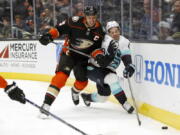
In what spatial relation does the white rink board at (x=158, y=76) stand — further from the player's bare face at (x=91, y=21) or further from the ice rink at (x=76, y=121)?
the player's bare face at (x=91, y=21)

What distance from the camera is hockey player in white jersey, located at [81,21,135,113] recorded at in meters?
4.92

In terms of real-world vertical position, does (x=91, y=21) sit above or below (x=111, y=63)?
above

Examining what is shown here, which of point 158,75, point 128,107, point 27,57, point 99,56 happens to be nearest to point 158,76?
point 158,75

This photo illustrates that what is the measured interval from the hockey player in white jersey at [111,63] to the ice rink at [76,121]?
0.84 feet

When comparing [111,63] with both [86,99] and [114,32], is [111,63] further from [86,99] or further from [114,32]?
[86,99]

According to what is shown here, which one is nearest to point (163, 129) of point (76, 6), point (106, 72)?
point (106, 72)

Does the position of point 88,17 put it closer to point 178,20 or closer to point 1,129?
point 178,20

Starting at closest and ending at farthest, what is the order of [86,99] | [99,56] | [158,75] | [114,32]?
1. [158,75]
2. [99,56]
3. [114,32]
4. [86,99]

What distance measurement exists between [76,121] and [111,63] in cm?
81

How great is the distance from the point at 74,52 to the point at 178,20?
1.25 meters

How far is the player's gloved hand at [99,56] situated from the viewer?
4879 mm

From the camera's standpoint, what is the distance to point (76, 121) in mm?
4703

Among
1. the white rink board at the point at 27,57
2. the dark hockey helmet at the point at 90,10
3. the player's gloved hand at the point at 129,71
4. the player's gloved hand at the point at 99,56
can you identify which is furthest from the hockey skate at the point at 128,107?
the white rink board at the point at 27,57

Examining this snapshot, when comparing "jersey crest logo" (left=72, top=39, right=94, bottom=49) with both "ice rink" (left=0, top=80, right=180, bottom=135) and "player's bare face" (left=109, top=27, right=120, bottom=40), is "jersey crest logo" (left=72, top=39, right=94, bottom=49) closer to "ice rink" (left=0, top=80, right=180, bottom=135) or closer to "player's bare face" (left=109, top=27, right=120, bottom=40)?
"player's bare face" (left=109, top=27, right=120, bottom=40)
